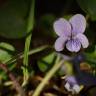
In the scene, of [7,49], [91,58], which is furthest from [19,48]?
→ [91,58]

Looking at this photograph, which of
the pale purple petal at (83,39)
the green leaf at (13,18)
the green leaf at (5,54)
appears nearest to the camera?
the pale purple petal at (83,39)

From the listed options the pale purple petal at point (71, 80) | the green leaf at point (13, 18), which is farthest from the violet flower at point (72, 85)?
the green leaf at point (13, 18)

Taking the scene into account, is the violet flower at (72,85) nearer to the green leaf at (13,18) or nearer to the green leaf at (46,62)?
the green leaf at (46,62)

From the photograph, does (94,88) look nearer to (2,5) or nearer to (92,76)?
(92,76)

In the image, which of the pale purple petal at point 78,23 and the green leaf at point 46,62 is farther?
the green leaf at point 46,62

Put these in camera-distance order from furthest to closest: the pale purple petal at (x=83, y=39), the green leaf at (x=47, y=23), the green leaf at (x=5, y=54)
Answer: the green leaf at (x=47, y=23) < the green leaf at (x=5, y=54) < the pale purple petal at (x=83, y=39)

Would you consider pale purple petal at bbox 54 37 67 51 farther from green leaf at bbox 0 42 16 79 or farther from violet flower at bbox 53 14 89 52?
green leaf at bbox 0 42 16 79
